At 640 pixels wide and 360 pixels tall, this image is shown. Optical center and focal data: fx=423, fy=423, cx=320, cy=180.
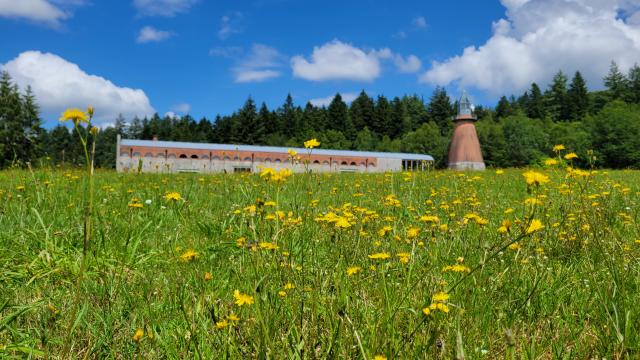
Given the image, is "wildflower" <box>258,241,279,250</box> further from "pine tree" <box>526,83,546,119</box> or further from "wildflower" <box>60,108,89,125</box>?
"pine tree" <box>526,83,546,119</box>

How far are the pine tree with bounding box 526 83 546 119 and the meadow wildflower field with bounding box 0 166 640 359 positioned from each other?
112m

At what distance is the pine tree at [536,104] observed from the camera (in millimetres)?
102312

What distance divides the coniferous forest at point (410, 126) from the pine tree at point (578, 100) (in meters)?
0.21

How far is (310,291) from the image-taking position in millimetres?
2100

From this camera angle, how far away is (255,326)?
5.45ft

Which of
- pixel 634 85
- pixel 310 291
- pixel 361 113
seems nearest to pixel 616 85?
pixel 634 85

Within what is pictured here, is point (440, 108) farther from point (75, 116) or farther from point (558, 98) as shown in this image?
point (75, 116)

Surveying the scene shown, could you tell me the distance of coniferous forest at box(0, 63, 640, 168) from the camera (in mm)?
64750

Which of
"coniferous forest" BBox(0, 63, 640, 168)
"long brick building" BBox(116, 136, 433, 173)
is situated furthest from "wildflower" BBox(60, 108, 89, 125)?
"coniferous forest" BBox(0, 63, 640, 168)

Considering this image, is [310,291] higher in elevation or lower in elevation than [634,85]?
lower

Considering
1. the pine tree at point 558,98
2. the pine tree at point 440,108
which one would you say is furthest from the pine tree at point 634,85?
the pine tree at point 440,108

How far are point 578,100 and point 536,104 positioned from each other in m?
8.89

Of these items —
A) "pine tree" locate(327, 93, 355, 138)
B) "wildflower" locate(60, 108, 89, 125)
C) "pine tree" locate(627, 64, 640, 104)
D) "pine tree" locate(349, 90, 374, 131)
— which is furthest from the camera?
"pine tree" locate(349, 90, 374, 131)

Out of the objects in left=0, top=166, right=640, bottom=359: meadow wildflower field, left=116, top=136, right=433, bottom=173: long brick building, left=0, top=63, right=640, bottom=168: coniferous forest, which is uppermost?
left=0, top=63, right=640, bottom=168: coniferous forest
